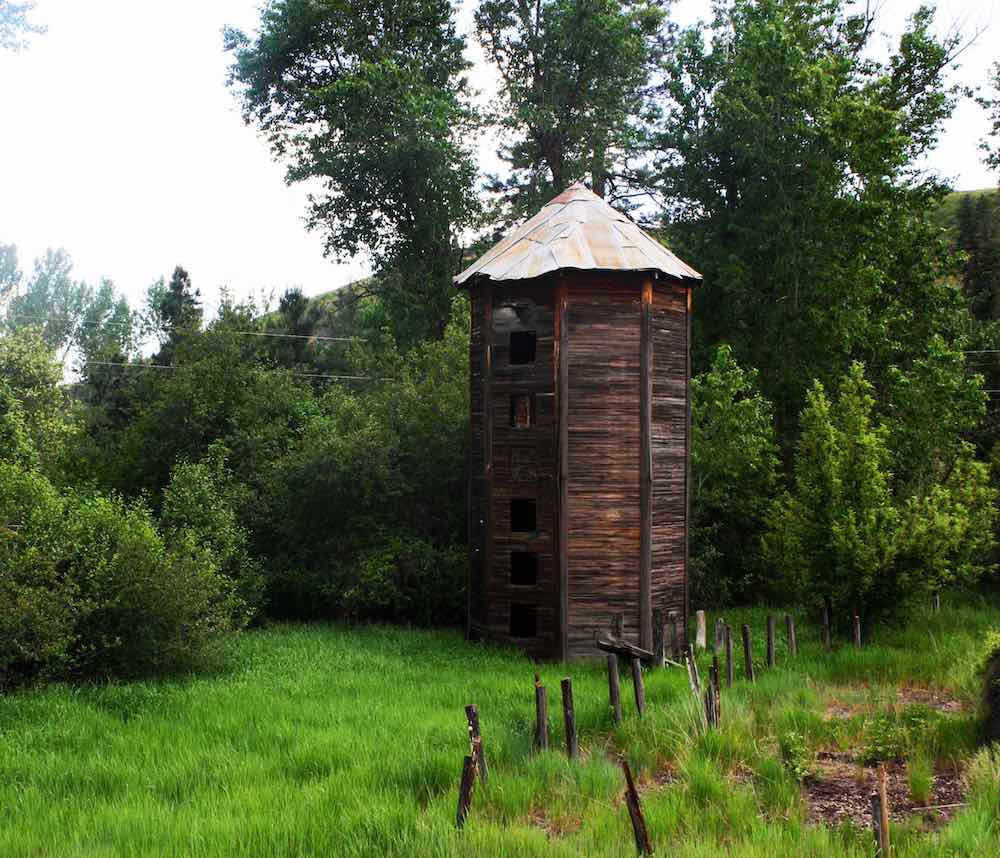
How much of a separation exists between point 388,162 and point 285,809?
2870cm

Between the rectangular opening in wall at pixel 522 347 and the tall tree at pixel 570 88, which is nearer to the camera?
the rectangular opening in wall at pixel 522 347

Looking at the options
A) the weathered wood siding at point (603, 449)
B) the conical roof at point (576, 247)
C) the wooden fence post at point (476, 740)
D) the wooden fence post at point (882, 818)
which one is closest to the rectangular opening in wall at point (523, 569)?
the weathered wood siding at point (603, 449)

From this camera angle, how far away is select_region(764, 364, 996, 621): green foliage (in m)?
21.0

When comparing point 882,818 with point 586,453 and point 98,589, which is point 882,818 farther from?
point 98,589

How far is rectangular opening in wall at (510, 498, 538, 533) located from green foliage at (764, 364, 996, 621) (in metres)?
5.98

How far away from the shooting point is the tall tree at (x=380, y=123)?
35.7 meters

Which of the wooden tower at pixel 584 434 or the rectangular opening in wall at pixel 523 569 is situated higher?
the wooden tower at pixel 584 434

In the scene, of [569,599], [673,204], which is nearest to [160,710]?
[569,599]

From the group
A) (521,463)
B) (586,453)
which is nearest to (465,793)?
(586,453)

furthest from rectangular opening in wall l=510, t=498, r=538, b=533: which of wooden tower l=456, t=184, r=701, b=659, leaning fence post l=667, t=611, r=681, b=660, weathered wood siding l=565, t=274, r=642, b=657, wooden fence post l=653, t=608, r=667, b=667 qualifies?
leaning fence post l=667, t=611, r=681, b=660

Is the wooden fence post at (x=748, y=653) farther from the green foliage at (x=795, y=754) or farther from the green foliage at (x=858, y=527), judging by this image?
the green foliage at (x=858, y=527)

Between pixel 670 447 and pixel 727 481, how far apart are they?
864cm

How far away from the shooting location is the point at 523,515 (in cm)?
2486

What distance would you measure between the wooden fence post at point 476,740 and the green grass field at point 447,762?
209mm
